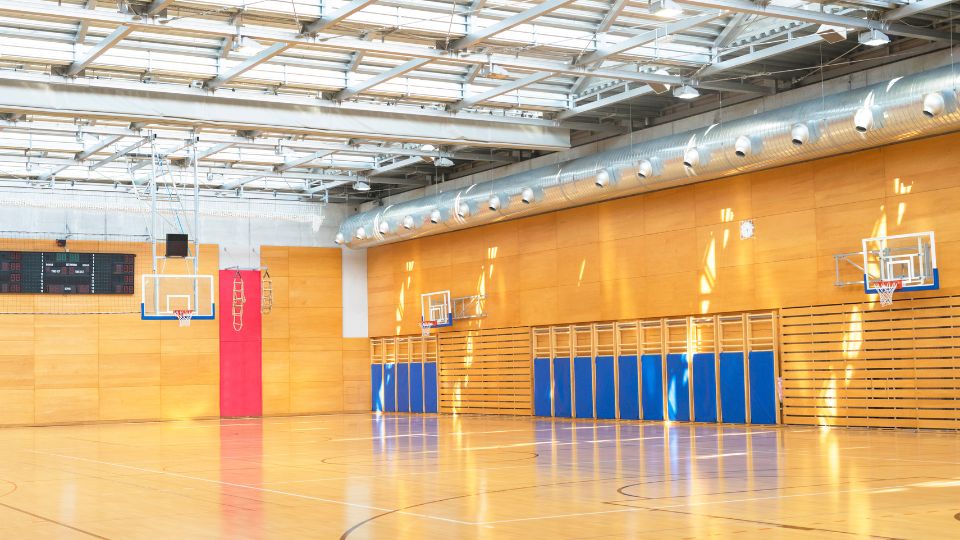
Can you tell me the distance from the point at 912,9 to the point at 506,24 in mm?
7370

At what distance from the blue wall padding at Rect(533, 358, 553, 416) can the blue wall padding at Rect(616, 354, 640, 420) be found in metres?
3.08

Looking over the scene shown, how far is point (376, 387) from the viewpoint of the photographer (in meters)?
41.1

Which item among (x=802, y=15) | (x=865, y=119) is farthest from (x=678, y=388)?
(x=802, y=15)

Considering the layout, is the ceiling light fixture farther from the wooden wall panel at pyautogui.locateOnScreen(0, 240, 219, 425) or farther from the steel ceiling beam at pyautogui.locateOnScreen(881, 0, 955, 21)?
the wooden wall panel at pyautogui.locateOnScreen(0, 240, 219, 425)

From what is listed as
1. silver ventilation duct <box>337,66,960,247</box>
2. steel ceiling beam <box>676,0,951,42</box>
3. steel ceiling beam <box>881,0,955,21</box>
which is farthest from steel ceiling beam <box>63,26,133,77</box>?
steel ceiling beam <box>881,0,955,21</box>

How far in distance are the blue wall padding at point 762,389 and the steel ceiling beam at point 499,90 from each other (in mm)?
8582

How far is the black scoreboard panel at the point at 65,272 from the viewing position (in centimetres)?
3528

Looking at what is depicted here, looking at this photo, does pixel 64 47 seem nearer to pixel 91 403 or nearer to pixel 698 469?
pixel 698 469

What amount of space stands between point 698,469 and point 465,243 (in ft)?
68.9

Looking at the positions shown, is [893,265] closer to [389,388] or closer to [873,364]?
[873,364]

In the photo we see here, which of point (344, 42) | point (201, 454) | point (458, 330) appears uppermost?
point (344, 42)

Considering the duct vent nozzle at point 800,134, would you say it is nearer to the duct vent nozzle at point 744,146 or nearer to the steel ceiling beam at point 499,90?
the duct vent nozzle at point 744,146

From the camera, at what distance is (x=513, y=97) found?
2662 cm

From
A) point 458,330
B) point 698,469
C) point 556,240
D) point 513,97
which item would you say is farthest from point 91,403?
point 698,469
